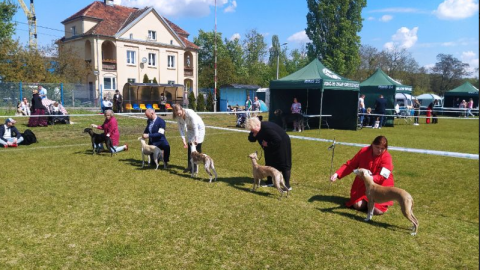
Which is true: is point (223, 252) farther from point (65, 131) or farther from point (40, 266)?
point (65, 131)

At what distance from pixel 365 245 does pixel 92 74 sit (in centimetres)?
3686

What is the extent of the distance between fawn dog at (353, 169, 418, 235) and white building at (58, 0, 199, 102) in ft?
107

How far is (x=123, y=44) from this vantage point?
36.6 metres

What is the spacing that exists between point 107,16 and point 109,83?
8.14 meters

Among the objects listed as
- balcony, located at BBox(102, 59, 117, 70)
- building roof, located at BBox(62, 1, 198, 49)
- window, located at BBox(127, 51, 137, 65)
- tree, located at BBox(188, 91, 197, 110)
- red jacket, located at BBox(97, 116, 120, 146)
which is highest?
building roof, located at BBox(62, 1, 198, 49)

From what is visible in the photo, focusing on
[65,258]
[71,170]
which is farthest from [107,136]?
[65,258]

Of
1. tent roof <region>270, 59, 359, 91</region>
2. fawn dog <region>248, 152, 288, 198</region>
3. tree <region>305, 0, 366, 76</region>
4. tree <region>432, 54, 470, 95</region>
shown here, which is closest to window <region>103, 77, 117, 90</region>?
tent roof <region>270, 59, 359, 91</region>

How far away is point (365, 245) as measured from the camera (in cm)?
394

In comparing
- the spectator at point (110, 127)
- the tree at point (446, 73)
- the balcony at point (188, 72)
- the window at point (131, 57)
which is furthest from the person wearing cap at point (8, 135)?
the tree at point (446, 73)

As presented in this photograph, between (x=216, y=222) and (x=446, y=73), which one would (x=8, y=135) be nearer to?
(x=216, y=222)

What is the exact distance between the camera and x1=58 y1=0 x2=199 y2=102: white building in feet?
116

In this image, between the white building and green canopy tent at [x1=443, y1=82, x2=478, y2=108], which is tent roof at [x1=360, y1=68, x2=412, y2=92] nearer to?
green canopy tent at [x1=443, y1=82, x2=478, y2=108]

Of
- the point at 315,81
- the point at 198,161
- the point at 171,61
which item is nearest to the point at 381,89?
the point at 315,81

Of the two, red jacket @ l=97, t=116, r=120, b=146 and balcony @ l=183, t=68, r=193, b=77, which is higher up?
balcony @ l=183, t=68, r=193, b=77
